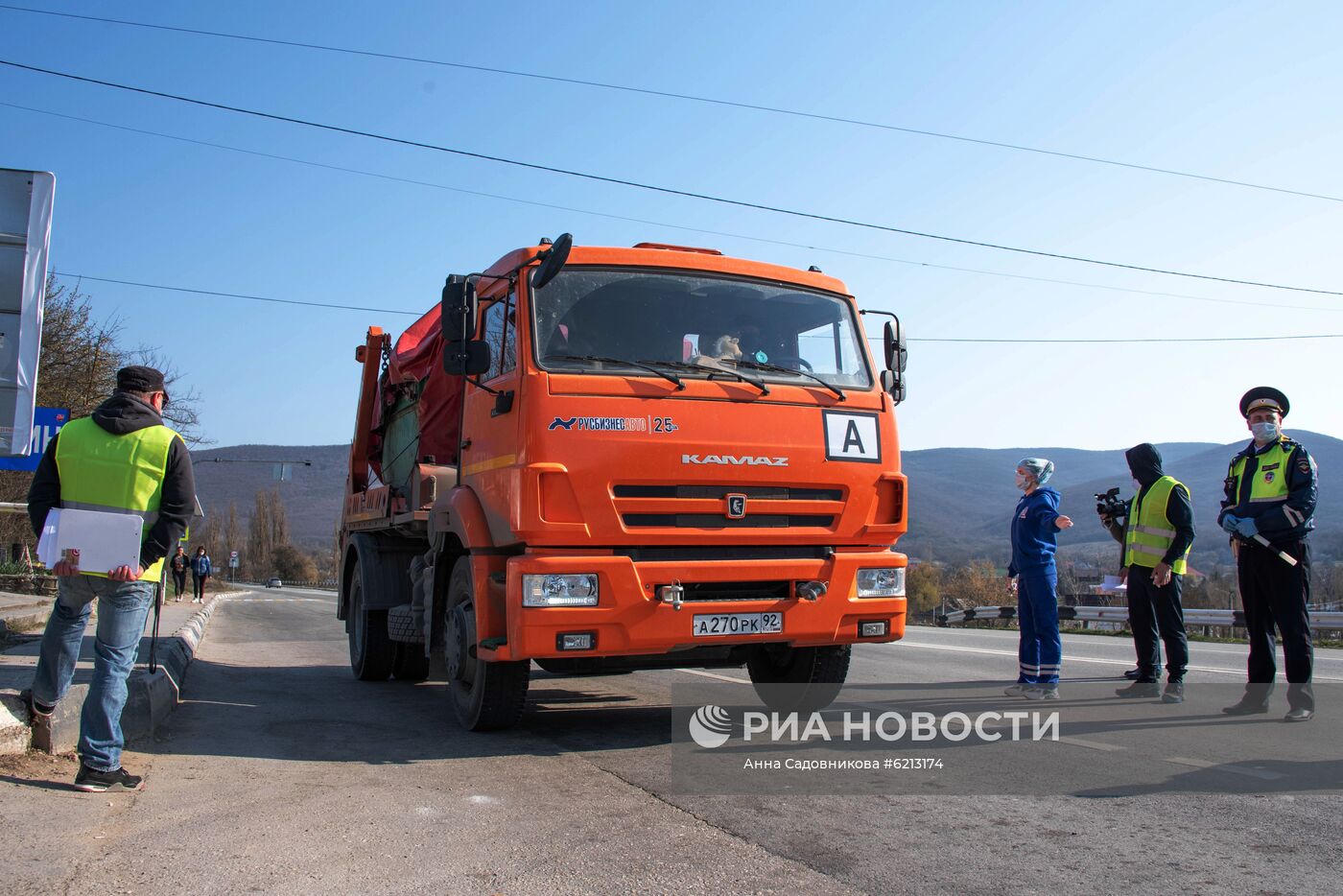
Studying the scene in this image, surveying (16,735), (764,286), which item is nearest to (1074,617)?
(764,286)

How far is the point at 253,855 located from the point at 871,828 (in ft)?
7.43

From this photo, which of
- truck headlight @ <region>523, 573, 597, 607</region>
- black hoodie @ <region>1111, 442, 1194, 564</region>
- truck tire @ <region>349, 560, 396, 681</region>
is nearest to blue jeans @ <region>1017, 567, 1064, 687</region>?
black hoodie @ <region>1111, 442, 1194, 564</region>

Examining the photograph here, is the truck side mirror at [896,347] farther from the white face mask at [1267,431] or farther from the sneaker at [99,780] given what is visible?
the sneaker at [99,780]

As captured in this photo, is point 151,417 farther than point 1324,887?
Yes

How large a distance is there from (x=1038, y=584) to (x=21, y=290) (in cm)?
765

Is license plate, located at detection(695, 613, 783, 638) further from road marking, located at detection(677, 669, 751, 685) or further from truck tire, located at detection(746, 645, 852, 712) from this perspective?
road marking, located at detection(677, 669, 751, 685)

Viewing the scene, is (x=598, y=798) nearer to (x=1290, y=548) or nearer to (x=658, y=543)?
(x=658, y=543)

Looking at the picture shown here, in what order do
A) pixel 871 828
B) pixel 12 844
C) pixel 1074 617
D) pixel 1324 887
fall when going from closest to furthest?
pixel 1324 887, pixel 12 844, pixel 871 828, pixel 1074 617

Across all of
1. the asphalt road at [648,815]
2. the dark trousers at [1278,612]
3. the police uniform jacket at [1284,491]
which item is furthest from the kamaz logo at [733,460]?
the dark trousers at [1278,612]

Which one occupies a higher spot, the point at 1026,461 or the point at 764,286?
the point at 764,286

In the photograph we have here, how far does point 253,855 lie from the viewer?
380 centimetres

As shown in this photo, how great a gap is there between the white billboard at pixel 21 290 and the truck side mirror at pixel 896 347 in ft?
19.4

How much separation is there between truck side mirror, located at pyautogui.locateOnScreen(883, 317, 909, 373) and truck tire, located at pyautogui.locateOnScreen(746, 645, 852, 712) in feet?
6.14

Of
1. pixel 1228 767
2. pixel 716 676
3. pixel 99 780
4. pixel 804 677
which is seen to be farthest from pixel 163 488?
pixel 716 676
